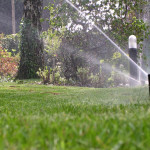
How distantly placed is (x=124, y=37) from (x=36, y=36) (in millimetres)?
3474

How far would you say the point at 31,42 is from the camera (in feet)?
33.9

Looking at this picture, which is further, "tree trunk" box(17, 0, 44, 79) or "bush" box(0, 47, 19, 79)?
"bush" box(0, 47, 19, 79)

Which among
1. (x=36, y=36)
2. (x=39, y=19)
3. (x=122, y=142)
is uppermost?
(x=39, y=19)

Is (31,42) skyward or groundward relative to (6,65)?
skyward

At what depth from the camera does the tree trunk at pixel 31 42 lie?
10156 millimetres

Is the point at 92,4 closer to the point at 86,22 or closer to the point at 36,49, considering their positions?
the point at 86,22

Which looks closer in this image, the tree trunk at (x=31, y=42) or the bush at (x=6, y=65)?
the tree trunk at (x=31, y=42)

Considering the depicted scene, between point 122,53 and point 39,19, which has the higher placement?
point 39,19

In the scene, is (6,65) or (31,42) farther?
(6,65)

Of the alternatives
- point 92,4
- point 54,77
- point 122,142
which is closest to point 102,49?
point 92,4

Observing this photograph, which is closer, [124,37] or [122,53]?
[124,37]

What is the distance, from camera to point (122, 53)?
35.6ft

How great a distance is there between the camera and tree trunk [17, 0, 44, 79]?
10.2m

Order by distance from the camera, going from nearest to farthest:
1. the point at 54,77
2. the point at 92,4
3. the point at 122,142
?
the point at 122,142, the point at 54,77, the point at 92,4
